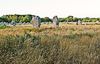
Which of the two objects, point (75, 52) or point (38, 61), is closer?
point (38, 61)

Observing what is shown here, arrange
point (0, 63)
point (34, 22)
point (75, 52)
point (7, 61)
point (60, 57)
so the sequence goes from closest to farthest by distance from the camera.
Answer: point (0, 63) → point (7, 61) → point (60, 57) → point (75, 52) → point (34, 22)

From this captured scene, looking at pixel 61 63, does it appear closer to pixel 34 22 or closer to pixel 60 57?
pixel 60 57

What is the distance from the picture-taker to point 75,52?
11.8 feet

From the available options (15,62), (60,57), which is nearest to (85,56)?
(60,57)

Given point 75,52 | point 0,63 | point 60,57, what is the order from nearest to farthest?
point 0,63 < point 60,57 < point 75,52

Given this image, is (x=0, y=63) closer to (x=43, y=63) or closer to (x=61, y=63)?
(x=43, y=63)

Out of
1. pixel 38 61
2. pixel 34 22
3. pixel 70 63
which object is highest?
pixel 34 22

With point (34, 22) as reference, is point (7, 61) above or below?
below

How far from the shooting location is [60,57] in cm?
326

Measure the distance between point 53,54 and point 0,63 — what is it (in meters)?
1.66

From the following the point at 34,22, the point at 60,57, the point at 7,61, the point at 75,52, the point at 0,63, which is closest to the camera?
the point at 0,63

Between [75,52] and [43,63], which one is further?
[75,52]

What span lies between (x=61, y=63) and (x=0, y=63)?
1.77 metres

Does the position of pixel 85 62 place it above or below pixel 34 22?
below
